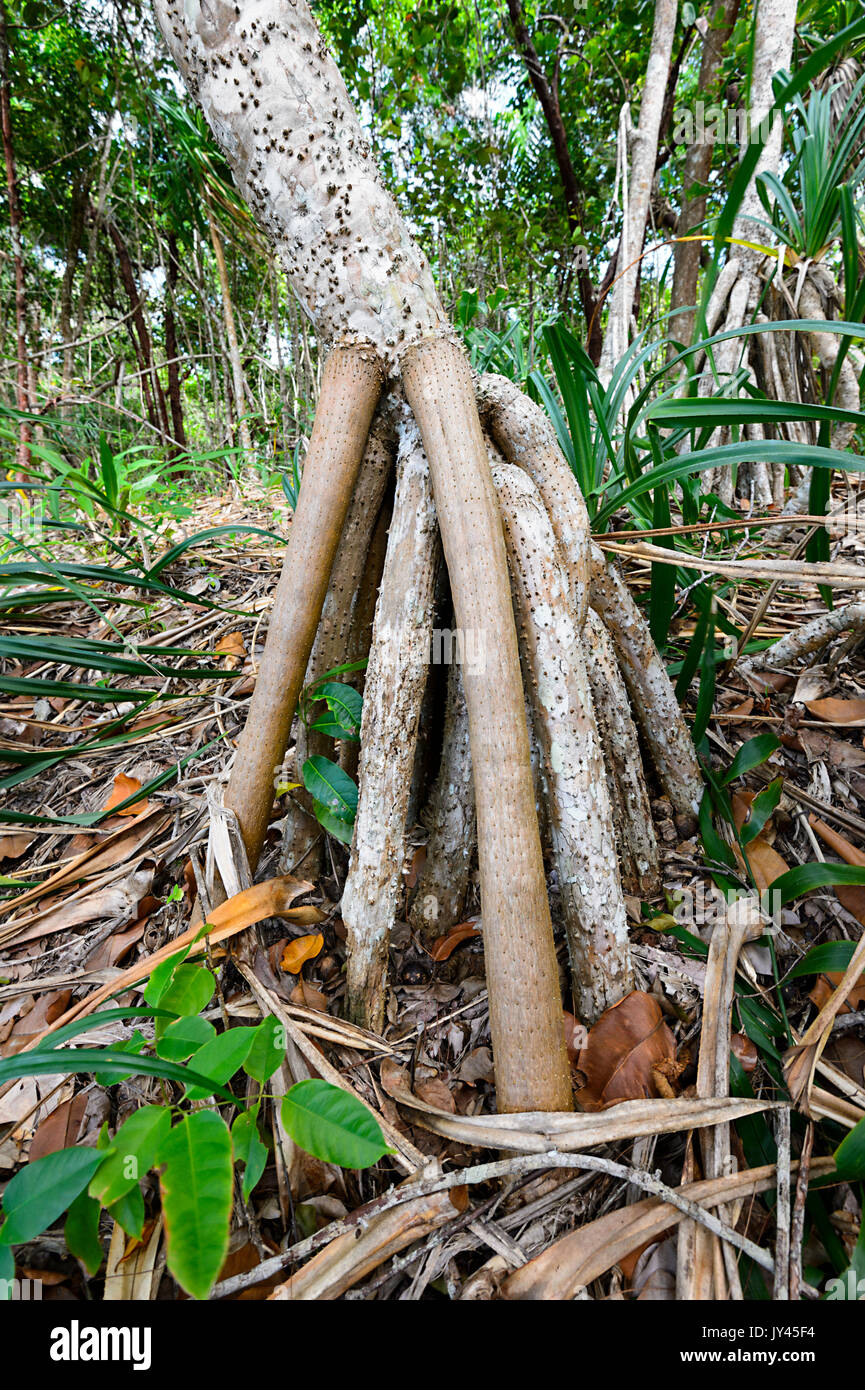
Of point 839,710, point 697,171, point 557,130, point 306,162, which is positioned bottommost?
point 839,710

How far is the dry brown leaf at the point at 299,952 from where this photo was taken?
1.09 meters

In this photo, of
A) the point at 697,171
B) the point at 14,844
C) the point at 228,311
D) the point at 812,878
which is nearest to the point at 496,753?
the point at 812,878

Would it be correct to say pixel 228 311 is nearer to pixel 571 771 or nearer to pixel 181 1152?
pixel 571 771

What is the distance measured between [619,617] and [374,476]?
60 centimetres

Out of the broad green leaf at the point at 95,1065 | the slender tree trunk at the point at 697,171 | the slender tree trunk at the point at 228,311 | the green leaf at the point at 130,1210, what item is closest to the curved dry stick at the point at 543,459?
the broad green leaf at the point at 95,1065

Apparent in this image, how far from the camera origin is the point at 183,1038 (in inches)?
30.4

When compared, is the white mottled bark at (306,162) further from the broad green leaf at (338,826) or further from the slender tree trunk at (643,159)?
the slender tree trunk at (643,159)

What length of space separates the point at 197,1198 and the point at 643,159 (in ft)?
14.6

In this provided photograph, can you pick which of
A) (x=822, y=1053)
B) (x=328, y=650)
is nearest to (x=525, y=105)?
(x=328, y=650)

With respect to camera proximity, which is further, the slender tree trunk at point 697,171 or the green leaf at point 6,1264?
the slender tree trunk at point 697,171

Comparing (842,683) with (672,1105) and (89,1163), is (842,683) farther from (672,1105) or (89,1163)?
(89,1163)

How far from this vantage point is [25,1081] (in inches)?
38.6

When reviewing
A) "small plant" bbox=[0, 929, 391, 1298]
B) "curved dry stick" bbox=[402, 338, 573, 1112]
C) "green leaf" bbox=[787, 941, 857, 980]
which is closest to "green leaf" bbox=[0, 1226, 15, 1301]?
"small plant" bbox=[0, 929, 391, 1298]

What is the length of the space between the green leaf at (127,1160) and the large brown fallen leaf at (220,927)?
29 centimetres
